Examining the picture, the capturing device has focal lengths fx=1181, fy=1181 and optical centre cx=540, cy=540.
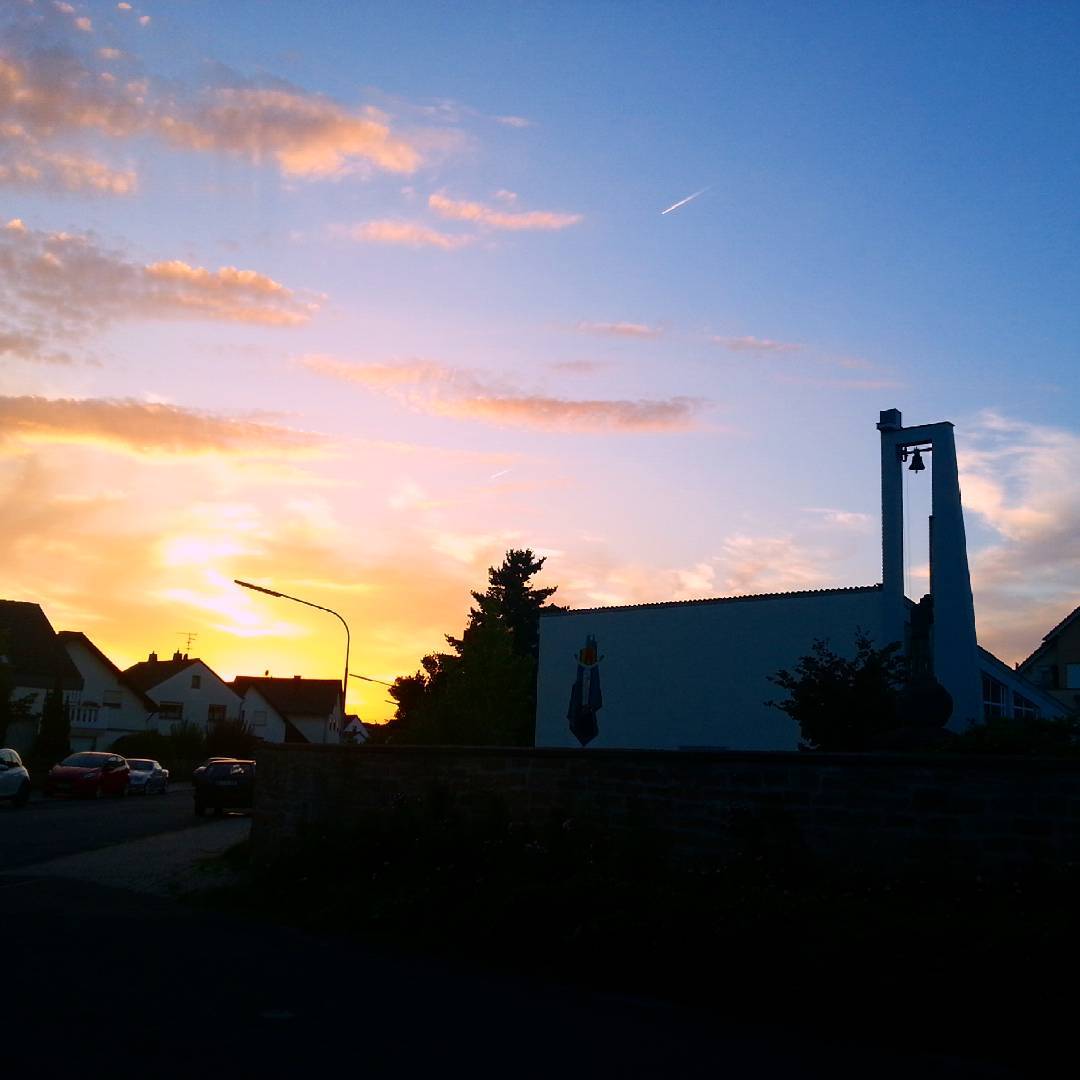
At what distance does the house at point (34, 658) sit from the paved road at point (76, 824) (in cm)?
2238

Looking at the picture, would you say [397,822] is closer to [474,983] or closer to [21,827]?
[474,983]

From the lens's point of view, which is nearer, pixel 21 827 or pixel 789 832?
pixel 789 832

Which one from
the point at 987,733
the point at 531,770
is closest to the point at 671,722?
the point at 987,733

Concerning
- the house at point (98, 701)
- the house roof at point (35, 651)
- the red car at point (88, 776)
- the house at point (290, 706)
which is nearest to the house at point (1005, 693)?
the red car at point (88, 776)

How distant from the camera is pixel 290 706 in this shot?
109m

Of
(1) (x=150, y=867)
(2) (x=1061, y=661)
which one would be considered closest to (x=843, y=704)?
(1) (x=150, y=867)

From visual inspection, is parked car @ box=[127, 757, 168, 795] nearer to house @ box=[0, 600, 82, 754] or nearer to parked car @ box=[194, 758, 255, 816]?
parked car @ box=[194, 758, 255, 816]

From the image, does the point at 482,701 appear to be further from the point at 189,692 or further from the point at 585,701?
the point at 189,692

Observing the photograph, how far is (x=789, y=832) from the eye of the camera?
1074cm

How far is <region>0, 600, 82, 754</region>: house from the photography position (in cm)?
6122

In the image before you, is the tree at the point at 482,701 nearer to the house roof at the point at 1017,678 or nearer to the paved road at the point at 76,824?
the paved road at the point at 76,824

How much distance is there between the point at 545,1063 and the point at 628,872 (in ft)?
16.5

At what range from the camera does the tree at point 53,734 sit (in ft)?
177

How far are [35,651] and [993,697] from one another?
163 feet
